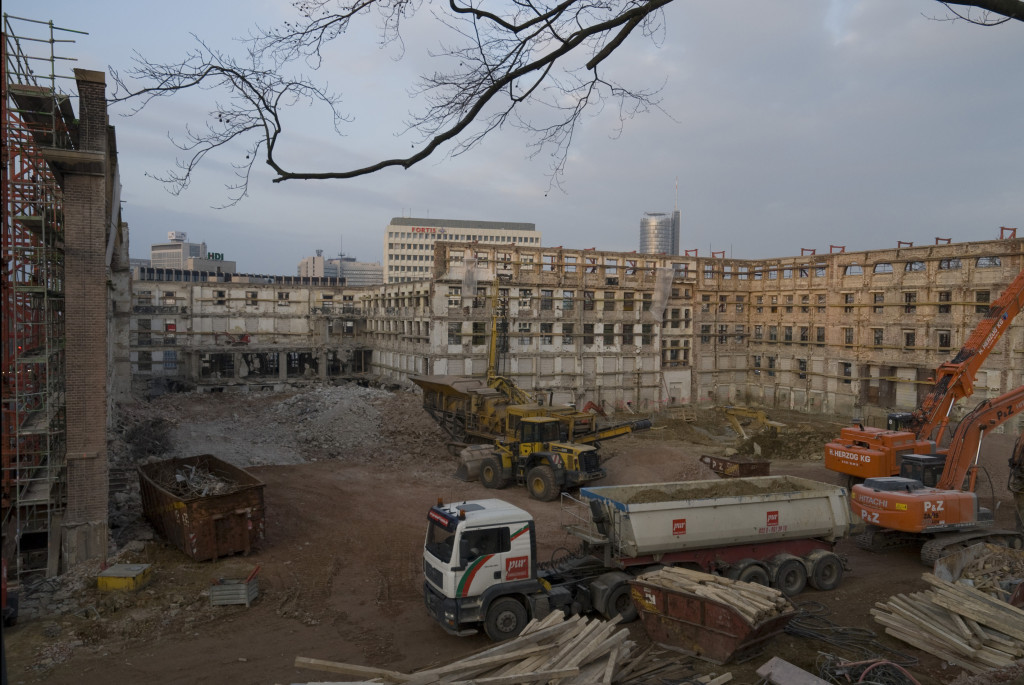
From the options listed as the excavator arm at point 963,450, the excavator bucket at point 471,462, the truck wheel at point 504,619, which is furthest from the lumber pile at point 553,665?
the excavator bucket at point 471,462

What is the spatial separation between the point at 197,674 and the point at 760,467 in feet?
60.7

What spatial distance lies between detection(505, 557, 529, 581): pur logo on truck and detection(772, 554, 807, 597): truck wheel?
550cm

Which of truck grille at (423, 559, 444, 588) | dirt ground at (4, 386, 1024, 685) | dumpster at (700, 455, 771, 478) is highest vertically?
truck grille at (423, 559, 444, 588)

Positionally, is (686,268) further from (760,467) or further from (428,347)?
(760,467)

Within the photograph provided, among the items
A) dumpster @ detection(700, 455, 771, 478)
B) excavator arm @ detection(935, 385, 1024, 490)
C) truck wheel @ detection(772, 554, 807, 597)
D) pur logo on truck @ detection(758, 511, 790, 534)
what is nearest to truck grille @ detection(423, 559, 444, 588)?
pur logo on truck @ detection(758, 511, 790, 534)

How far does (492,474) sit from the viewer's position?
23562 millimetres

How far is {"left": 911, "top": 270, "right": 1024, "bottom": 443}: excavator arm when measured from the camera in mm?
21547

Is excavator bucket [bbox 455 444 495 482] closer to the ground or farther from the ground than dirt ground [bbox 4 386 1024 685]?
farther from the ground

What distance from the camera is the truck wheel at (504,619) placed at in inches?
452

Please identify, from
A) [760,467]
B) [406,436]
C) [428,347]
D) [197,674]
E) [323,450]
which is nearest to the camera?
[197,674]

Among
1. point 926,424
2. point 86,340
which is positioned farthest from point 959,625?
point 86,340

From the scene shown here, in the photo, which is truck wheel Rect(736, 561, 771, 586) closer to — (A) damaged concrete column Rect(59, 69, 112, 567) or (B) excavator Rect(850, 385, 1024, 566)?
(B) excavator Rect(850, 385, 1024, 566)

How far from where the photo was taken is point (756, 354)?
48.5 metres

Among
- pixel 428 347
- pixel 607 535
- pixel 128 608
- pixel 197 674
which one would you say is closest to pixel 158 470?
pixel 128 608
